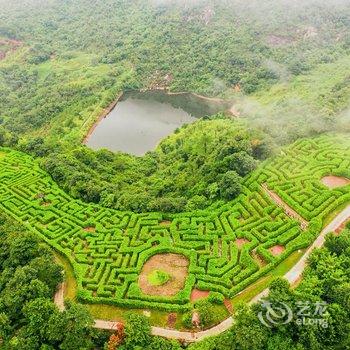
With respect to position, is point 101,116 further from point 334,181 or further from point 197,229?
point 334,181

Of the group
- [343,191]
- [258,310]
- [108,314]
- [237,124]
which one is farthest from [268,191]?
[237,124]

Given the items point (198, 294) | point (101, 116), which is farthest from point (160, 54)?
point (198, 294)

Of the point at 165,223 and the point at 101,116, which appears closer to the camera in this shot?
the point at 165,223

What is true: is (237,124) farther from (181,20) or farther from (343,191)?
(181,20)

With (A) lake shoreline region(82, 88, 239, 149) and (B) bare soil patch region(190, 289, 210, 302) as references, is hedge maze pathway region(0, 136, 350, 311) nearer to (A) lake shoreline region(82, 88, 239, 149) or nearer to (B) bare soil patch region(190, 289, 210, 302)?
(B) bare soil patch region(190, 289, 210, 302)

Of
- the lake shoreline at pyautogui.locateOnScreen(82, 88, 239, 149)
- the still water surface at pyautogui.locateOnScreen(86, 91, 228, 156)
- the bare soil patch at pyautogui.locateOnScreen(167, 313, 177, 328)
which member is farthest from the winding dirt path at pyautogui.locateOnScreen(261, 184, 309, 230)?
the lake shoreline at pyautogui.locateOnScreen(82, 88, 239, 149)
